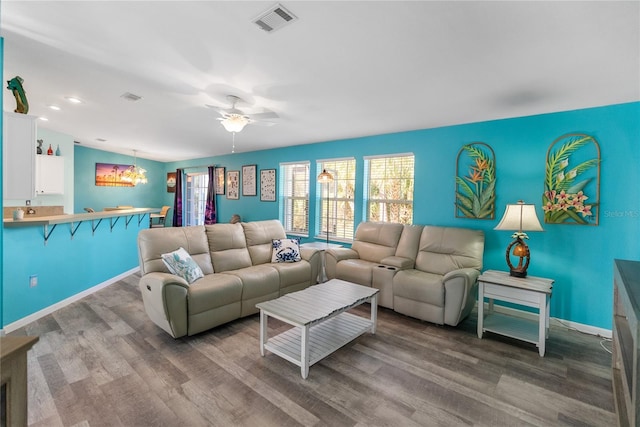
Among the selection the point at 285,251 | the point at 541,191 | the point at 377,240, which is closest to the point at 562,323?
the point at 541,191

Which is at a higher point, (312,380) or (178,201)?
(178,201)

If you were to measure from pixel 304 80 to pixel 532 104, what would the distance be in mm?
2411

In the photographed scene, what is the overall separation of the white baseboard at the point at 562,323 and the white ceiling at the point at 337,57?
7.73 feet

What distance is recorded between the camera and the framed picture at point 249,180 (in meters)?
6.60

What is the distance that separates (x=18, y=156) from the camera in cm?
227

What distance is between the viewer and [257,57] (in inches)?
89.1

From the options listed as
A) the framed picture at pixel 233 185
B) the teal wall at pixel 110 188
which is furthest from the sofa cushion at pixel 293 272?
the teal wall at pixel 110 188

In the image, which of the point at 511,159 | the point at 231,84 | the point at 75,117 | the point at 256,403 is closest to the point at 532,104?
the point at 511,159

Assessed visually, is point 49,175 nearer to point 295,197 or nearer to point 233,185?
point 233,185

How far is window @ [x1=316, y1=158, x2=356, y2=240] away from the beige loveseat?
4.00ft

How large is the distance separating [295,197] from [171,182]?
5.37 metres

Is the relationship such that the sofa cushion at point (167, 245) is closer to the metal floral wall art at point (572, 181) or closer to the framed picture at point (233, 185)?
the framed picture at point (233, 185)

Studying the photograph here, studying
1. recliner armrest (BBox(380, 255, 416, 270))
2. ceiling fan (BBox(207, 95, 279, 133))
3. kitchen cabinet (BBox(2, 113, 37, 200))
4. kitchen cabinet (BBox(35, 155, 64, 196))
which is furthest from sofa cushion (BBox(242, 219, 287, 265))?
kitchen cabinet (BBox(35, 155, 64, 196))

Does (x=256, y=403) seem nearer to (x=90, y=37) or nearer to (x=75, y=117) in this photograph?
(x=90, y=37)
